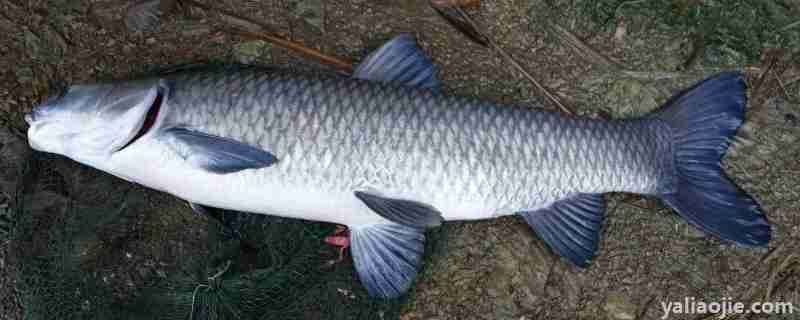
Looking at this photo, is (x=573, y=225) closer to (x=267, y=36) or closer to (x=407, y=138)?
(x=407, y=138)

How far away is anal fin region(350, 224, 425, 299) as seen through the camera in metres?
2.14

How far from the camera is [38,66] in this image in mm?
2246

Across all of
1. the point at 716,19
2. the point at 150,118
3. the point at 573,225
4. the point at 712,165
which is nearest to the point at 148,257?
the point at 150,118

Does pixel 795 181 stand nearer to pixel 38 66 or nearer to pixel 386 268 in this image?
pixel 386 268

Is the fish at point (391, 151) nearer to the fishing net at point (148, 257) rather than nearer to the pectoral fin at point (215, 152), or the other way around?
the pectoral fin at point (215, 152)

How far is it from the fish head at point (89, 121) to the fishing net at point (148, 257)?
0.25m

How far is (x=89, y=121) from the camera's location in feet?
6.37

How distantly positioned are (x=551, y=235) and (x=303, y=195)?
0.95 metres

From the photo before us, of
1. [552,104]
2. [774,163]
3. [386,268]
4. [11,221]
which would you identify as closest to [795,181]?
[774,163]

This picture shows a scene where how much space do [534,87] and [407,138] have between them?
0.77 metres

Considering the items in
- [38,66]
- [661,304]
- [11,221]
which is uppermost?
[38,66]

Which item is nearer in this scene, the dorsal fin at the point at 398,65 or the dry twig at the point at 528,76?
the dorsal fin at the point at 398,65

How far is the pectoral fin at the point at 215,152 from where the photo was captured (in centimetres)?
189

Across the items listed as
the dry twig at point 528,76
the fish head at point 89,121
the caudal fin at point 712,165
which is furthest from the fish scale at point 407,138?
the dry twig at point 528,76
